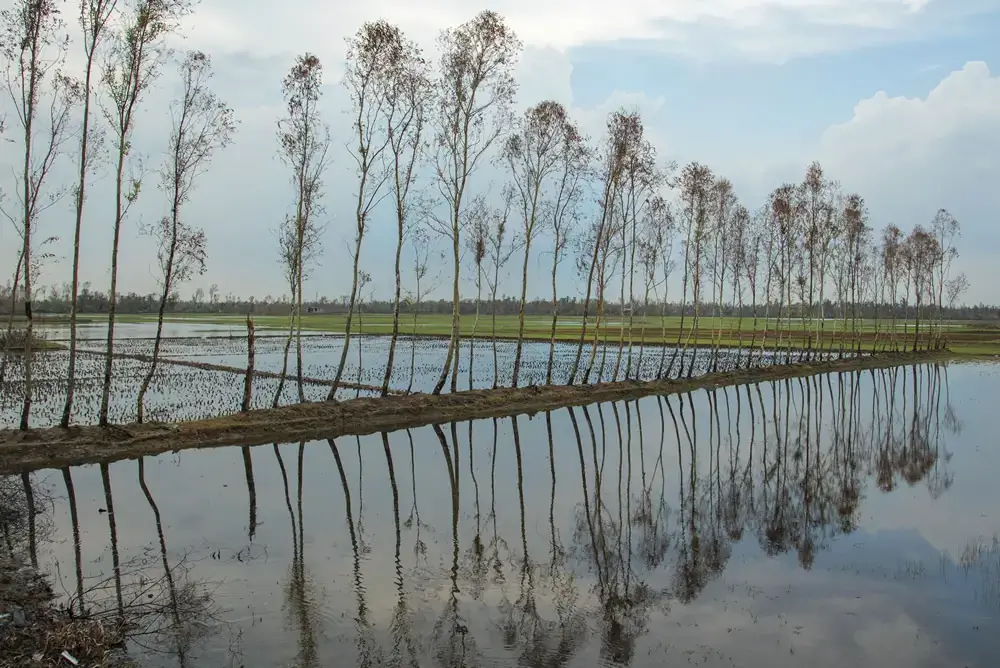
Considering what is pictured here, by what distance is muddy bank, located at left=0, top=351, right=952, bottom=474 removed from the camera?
18859mm

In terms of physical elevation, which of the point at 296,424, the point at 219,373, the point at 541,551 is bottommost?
the point at 541,551

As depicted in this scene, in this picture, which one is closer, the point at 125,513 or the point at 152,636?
the point at 152,636

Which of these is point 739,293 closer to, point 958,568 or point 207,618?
point 958,568

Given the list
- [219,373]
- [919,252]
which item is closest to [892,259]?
[919,252]

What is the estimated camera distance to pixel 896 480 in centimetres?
1838

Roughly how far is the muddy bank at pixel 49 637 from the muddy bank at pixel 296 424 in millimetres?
10335

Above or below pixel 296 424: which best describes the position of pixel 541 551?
below

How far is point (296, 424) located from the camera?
77.2 ft

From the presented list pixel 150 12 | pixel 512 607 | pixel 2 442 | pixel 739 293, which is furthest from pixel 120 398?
pixel 739 293

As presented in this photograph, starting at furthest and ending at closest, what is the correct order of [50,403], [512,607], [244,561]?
[50,403] < [244,561] < [512,607]

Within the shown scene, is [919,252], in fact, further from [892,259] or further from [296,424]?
[296,424]

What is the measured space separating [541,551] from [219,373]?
1213 inches

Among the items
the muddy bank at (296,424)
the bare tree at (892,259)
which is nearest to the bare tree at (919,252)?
the bare tree at (892,259)

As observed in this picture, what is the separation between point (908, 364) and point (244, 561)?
59965mm
